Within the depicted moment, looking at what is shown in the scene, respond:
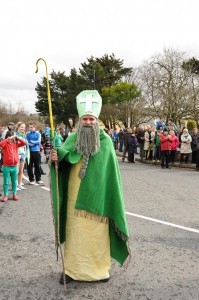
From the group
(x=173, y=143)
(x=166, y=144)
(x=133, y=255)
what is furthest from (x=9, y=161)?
(x=173, y=143)

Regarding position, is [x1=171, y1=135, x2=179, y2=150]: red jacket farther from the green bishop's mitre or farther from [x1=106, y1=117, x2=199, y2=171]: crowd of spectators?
the green bishop's mitre

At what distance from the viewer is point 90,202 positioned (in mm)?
3855

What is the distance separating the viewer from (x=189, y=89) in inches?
1401

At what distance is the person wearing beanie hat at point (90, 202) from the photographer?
12.7 feet

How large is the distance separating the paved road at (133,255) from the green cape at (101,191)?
432mm

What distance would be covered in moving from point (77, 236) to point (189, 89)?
1328 inches

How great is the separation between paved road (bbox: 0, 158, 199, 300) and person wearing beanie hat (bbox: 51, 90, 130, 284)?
24 cm

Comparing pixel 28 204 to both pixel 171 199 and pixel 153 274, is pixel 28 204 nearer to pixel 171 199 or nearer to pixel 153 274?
pixel 171 199

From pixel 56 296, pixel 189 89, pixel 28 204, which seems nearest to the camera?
pixel 56 296

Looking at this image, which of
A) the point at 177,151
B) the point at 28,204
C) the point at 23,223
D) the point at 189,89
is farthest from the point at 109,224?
the point at 189,89

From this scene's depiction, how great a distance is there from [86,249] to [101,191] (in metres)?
0.64

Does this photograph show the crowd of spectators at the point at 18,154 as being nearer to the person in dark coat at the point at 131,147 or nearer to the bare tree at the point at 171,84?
the person in dark coat at the point at 131,147

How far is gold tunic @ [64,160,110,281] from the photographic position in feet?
12.7

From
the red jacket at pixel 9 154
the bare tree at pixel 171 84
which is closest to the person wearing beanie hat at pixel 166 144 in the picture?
the red jacket at pixel 9 154
